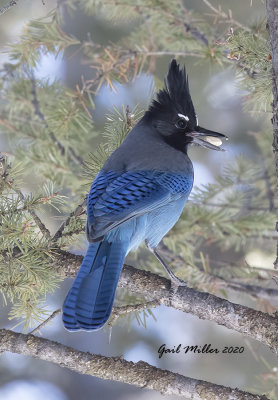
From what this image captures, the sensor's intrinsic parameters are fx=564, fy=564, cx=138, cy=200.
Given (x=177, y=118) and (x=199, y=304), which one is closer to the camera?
(x=199, y=304)

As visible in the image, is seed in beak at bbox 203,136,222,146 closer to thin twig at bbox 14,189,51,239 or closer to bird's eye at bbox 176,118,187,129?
bird's eye at bbox 176,118,187,129

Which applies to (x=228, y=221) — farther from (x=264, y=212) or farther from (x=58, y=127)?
(x=58, y=127)

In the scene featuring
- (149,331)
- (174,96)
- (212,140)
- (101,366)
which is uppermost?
(174,96)

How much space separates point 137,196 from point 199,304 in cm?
52

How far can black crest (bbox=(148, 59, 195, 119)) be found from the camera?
95.8 inches

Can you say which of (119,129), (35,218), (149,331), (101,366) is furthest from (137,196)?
(149,331)

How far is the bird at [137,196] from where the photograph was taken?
69.6 inches

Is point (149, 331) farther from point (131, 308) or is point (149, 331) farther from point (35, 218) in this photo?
point (35, 218)

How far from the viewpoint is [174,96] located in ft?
8.23

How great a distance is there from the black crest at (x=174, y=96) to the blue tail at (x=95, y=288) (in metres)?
0.80

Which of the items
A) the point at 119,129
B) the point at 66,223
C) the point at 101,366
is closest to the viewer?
the point at 101,366

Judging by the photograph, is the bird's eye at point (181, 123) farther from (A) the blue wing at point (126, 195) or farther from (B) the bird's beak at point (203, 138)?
(A) the blue wing at point (126, 195)

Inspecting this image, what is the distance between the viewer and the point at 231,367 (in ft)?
11.7

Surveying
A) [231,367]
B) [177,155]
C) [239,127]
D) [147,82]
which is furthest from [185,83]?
[231,367]
